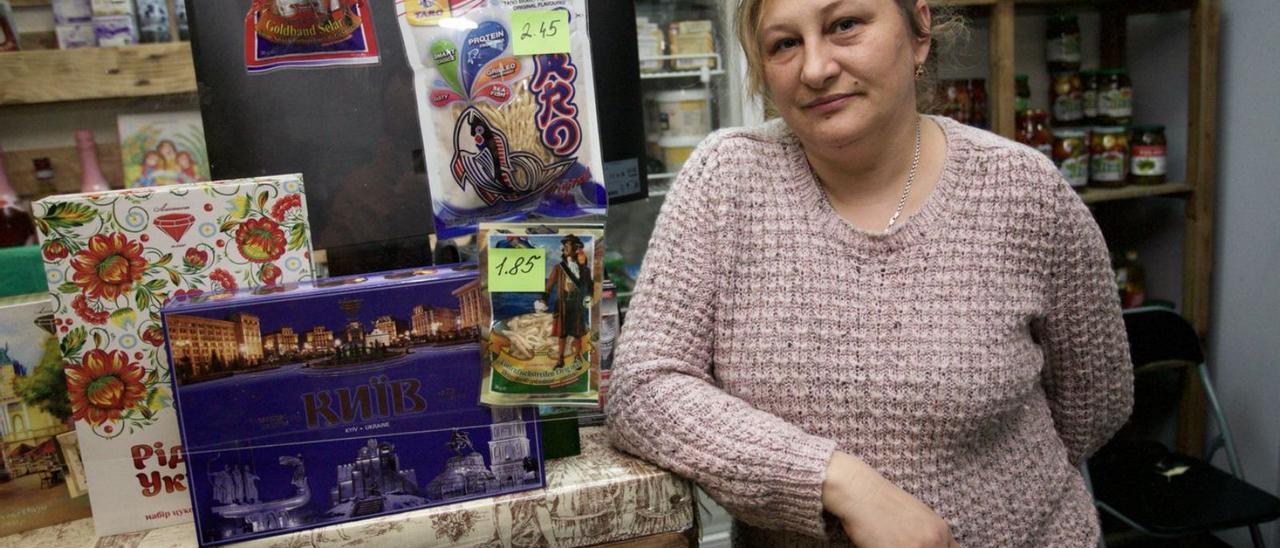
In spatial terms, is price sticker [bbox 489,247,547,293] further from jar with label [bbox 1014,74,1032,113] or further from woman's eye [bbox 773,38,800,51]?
jar with label [bbox 1014,74,1032,113]

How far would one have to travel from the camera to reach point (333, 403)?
806mm

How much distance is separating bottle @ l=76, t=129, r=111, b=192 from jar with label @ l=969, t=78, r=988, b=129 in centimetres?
210

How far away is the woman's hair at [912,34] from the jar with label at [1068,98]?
119 cm

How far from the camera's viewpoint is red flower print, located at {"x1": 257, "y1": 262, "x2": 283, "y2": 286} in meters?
0.84

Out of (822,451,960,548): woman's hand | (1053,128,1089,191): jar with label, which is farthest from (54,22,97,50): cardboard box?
(1053,128,1089,191): jar with label

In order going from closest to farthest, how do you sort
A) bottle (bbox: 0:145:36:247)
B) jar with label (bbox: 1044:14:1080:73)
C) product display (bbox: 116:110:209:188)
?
1. bottle (bbox: 0:145:36:247)
2. product display (bbox: 116:110:209:188)
3. jar with label (bbox: 1044:14:1080:73)

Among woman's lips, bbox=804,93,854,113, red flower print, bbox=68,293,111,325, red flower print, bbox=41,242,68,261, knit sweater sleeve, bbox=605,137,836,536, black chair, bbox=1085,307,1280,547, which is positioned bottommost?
black chair, bbox=1085,307,1280,547

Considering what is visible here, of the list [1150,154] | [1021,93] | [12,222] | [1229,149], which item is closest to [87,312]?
[12,222]

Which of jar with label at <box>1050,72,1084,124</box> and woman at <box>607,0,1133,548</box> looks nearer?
woman at <box>607,0,1133,548</box>

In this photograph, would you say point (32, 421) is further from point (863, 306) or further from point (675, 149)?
point (675, 149)

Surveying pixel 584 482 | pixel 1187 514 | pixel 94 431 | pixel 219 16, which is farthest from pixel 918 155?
pixel 1187 514

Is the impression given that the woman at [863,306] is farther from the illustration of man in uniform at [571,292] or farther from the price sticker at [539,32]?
the price sticker at [539,32]

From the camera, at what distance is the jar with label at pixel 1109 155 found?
2203 mm

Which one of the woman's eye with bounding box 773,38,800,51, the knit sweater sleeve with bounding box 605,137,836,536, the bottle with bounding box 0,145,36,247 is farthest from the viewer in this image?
the bottle with bounding box 0,145,36,247
